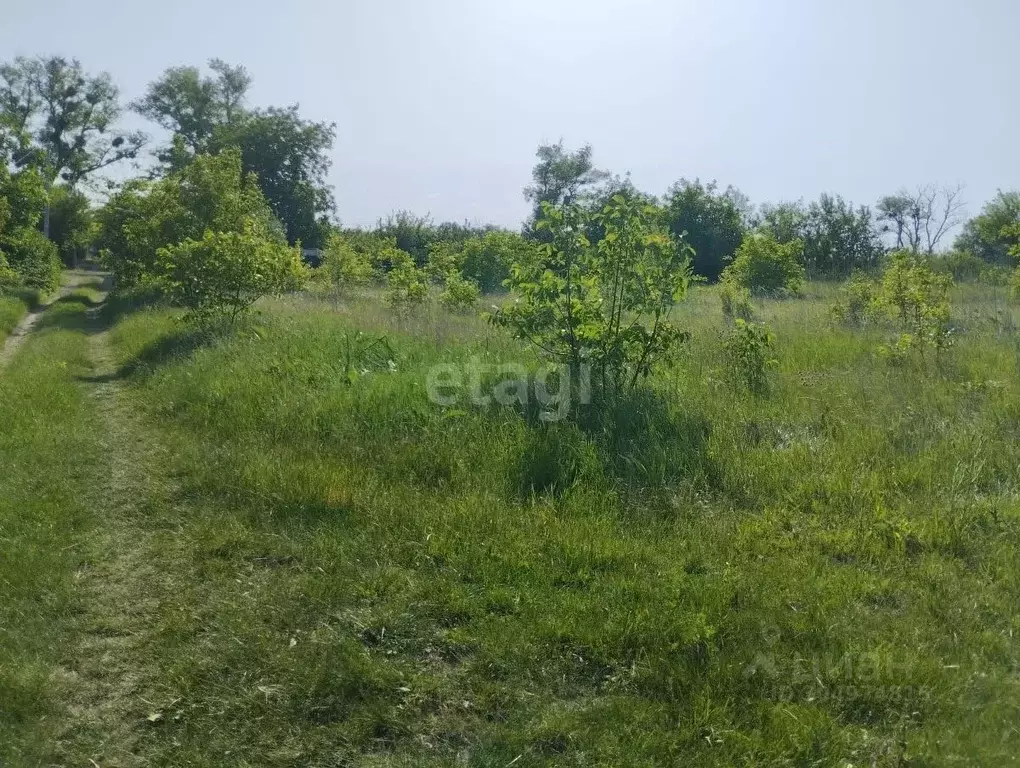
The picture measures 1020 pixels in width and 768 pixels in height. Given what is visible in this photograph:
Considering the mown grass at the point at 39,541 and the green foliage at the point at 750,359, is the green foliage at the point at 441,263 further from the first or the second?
the green foliage at the point at 750,359

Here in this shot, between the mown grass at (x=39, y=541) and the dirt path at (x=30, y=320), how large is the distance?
5.47m

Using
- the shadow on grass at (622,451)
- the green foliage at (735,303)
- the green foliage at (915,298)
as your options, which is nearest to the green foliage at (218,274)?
the shadow on grass at (622,451)

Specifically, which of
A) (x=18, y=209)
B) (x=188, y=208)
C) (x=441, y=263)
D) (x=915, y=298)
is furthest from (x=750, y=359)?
(x=441, y=263)

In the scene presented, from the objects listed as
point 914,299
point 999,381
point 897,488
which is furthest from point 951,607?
point 914,299

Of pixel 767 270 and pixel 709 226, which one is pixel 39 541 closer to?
pixel 767 270

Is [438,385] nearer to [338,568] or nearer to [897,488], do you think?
[338,568]

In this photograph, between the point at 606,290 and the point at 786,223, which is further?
the point at 786,223

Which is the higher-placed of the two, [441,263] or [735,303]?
[441,263]

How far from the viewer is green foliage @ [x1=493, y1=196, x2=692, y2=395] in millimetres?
7738

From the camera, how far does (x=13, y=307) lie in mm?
22062

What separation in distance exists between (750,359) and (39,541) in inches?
263

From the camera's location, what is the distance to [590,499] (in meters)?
5.52

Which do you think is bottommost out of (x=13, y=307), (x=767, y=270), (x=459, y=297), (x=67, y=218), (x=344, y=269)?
(x=13, y=307)

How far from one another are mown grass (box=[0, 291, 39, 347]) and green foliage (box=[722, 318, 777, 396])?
15389mm
